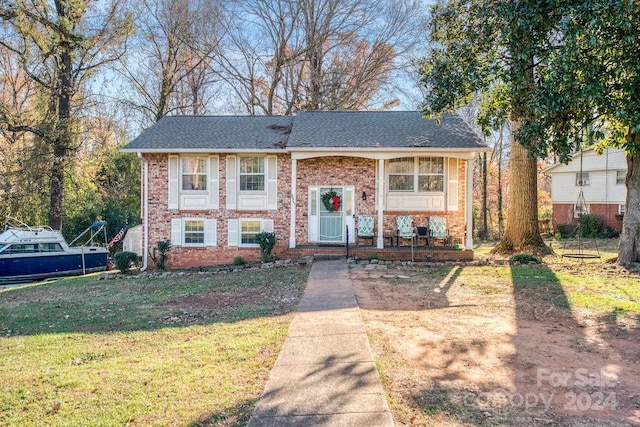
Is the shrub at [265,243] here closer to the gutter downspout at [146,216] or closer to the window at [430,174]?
the gutter downspout at [146,216]

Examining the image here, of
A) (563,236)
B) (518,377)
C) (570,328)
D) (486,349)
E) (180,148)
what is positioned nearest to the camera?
(518,377)

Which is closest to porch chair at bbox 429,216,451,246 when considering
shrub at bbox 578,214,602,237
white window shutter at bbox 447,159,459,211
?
white window shutter at bbox 447,159,459,211

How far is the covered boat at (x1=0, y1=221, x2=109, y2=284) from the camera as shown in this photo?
15.5 meters

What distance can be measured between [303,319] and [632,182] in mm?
10119

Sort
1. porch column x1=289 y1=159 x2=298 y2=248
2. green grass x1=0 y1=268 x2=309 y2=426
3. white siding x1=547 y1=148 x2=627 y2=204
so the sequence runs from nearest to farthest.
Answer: green grass x1=0 y1=268 x2=309 y2=426 → porch column x1=289 y1=159 x2=298 y2=248 → white siding x1=547 y1=148 x2=627 y2=204

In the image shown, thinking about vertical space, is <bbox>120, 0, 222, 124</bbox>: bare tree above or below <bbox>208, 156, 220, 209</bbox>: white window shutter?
above

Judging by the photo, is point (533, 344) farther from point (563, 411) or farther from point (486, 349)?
point (563, 411)

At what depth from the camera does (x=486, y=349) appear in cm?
543

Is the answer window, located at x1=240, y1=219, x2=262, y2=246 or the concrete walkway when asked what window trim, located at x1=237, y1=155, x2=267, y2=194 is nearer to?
window, located at x1=240, y1=219, x2=262, y2=246

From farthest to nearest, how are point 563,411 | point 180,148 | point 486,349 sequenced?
1. point 180,148
2. point 486,349
3. point 563,411

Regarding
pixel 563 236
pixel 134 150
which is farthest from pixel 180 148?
pixel 563 236

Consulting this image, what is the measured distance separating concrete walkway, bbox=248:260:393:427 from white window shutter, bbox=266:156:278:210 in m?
8.56

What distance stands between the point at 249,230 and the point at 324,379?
37.8ft

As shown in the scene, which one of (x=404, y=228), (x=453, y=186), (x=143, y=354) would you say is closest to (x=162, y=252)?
(x=404, y=228)
